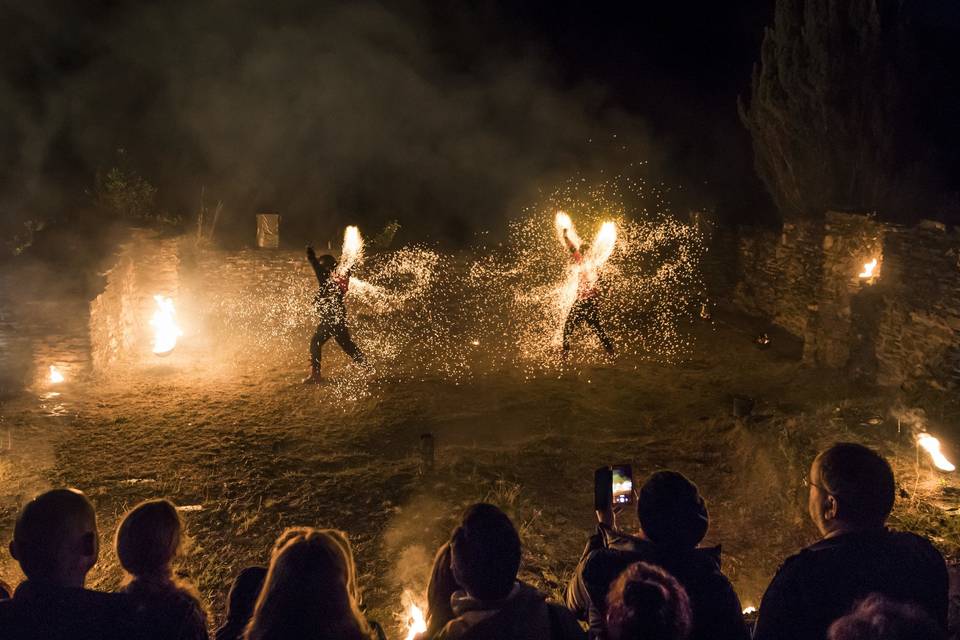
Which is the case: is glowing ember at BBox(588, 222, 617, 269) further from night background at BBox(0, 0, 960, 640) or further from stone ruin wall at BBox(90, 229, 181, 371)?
stone ruin wall at BBox(90, 229, 181, 371)

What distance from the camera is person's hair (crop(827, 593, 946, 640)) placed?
2.01 meters

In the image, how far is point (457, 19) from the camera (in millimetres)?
15586

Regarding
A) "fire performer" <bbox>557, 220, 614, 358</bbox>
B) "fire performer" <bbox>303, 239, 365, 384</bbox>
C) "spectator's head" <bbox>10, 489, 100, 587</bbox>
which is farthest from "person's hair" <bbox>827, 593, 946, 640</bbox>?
"fire performer" <bbox>557, 220, 614, 358</bbox>

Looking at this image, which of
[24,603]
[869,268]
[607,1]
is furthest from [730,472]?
[607,1]

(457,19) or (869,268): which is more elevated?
(457,19)

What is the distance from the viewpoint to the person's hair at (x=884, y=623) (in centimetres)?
201

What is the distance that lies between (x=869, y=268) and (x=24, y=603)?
911 cm

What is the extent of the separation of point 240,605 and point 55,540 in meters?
0.65

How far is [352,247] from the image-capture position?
1202 cm

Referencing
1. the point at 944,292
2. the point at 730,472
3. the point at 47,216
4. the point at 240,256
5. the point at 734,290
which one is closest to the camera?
the point at 730,472

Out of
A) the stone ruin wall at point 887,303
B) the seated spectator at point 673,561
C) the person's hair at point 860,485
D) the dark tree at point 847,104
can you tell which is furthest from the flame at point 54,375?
the dark tree at point 847,104

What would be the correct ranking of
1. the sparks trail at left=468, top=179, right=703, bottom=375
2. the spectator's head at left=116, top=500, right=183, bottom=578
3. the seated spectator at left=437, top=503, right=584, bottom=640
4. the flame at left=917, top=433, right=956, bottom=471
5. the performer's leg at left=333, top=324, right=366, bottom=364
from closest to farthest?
the seated spectator at left=437, top=503, right=584, bottom=640 → the spectator's head at left=116, top=500, right=183, bottom=578 → the flame at left=917, top=433, right=956, bottom=471 → the performer's leg at left=333, top=324, right=366, bottom=364 → the sparks trail at left=468, top=179, right=703, bottom=375

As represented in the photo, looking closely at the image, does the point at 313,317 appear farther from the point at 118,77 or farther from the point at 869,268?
the point at 869,268

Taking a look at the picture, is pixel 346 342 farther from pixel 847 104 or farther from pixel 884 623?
pixel 847 104
